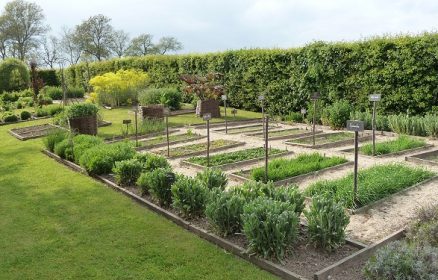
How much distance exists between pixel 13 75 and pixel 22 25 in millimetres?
23067

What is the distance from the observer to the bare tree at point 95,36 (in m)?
50.8

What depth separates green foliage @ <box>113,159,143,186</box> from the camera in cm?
685

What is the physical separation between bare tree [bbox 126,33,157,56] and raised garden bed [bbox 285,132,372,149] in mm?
50498

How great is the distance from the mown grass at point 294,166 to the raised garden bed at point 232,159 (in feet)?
2.97

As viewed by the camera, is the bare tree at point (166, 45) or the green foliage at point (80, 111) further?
the bare tree at point (166, 45)

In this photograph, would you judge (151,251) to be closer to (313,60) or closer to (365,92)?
(365,92)

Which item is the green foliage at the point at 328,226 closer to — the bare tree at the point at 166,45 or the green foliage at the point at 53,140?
the green foliage at the point at 53,140

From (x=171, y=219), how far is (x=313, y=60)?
1043 centimetres

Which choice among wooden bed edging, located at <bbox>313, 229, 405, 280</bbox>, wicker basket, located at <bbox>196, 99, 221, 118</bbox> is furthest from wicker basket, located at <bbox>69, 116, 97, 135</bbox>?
wooden bed edging, located at <bbox>313, 229, 405, 280</bbox>

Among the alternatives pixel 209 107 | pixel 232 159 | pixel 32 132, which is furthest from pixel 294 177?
pixel 32 132

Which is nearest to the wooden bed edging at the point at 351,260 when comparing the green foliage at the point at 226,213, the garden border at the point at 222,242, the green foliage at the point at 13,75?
the garden border at the point at 222,242

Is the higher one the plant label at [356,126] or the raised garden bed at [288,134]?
the plant label at [356,126]

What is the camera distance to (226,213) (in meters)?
4.67

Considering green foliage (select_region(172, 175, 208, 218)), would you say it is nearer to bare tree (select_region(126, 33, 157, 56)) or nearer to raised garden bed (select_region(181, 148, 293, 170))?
raised garden bed (select_region(181, 148, 293, 170))
